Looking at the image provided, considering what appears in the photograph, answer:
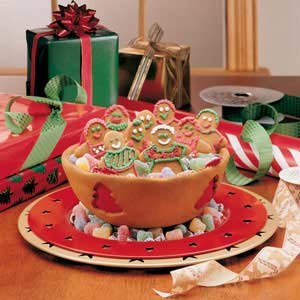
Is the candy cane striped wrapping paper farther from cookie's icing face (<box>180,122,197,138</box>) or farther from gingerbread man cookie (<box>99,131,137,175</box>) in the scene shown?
gingerbread man cookie (<box>99,131,137,175</box>)

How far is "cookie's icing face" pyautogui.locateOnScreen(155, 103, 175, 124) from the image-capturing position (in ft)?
3.93

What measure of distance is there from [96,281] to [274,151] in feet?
1.80

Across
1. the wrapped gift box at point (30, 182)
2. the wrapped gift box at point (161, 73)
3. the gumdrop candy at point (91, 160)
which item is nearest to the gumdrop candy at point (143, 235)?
the gumdrop candy at point (91, 160)

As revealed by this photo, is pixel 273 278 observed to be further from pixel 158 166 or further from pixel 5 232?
pixel 5 232

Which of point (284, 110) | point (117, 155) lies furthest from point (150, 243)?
point (284, 110)

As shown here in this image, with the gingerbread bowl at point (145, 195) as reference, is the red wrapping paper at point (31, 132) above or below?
above

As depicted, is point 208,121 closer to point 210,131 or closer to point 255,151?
point 210,131

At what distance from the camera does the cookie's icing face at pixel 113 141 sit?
111 cm

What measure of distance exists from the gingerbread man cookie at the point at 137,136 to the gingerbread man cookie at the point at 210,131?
0.30ft

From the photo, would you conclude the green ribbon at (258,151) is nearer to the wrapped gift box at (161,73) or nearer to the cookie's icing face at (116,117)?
the cookie's icing face at (116,117)

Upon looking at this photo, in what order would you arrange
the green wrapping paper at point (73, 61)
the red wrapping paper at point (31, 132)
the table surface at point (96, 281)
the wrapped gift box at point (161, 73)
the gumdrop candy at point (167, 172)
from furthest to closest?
the wrapped gift box at point (161, 73) < the green wrapping paper at point (73, 61) < the red wrapping paper at point (31, 132) < the gumdrop candy at point (167, 172) < the table surface at point (96, 281)

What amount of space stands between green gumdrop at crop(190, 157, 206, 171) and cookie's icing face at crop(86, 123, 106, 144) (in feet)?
0.44

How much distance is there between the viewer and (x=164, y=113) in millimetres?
1200

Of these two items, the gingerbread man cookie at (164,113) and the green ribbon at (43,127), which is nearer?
the gingerbread man cookie at (164,113)
